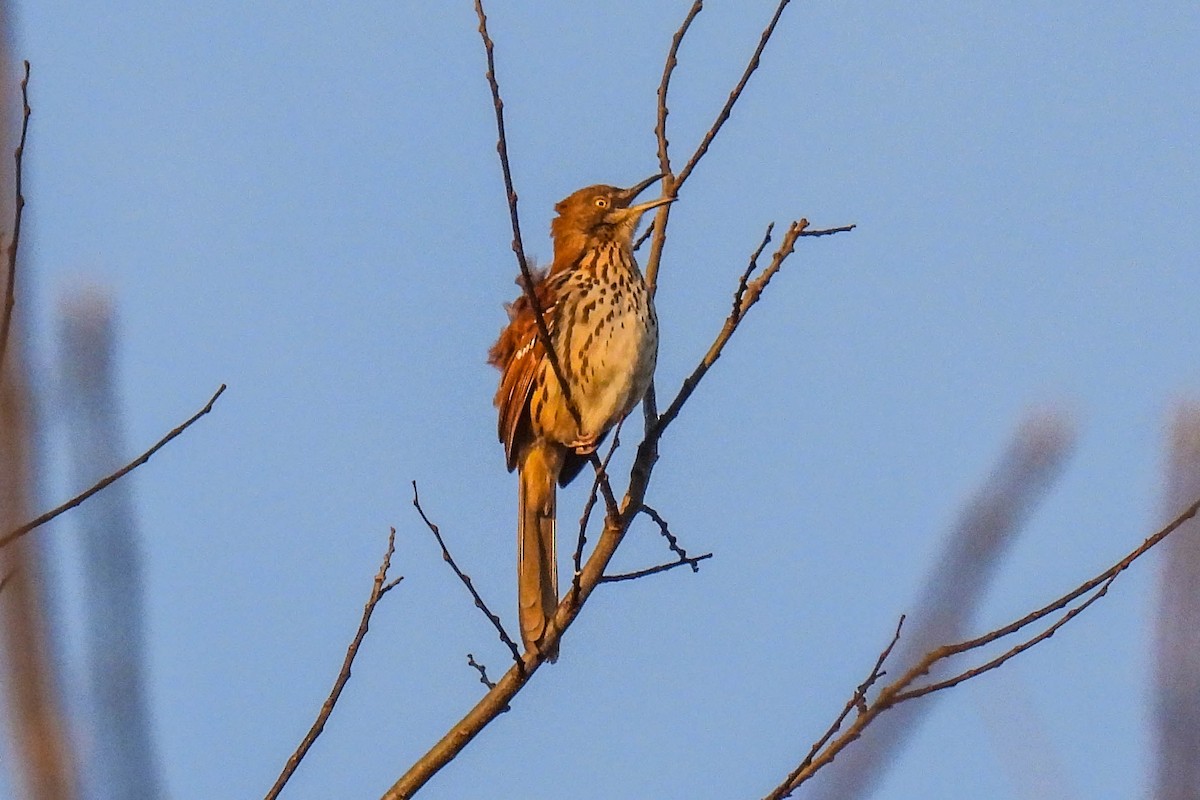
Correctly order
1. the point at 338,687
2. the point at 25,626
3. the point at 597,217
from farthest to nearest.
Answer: the point at 597,217
the point at 338,687
the point at 25,626

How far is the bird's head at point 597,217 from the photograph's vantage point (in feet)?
20.3

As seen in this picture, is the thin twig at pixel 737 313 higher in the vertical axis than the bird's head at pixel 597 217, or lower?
lower

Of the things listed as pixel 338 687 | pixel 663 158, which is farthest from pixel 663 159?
pixel 338 687

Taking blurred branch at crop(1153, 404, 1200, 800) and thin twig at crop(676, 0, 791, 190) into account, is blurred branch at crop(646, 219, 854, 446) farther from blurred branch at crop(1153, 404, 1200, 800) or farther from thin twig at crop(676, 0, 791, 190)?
blurred branch at crop(1153, 404, 1200, 800)

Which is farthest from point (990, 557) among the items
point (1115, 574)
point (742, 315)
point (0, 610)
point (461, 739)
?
point (742, 315)

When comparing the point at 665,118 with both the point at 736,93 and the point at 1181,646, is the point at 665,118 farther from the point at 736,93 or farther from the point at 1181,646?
the point at 1181,646

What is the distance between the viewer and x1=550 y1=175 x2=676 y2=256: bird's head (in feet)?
20.3

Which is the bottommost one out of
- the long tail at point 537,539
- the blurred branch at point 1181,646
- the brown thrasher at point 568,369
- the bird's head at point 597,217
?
the blurred branch at point 1181,646

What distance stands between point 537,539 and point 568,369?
62cm

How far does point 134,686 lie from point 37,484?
8.8 inches

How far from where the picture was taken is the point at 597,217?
20.6 ft

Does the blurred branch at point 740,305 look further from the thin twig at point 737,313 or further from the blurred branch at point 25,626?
the blurred branch at point 25,626

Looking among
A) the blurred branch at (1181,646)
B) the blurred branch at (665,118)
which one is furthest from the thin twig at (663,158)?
the blurred branch at (1181,646)

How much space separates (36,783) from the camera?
4.76 feet
